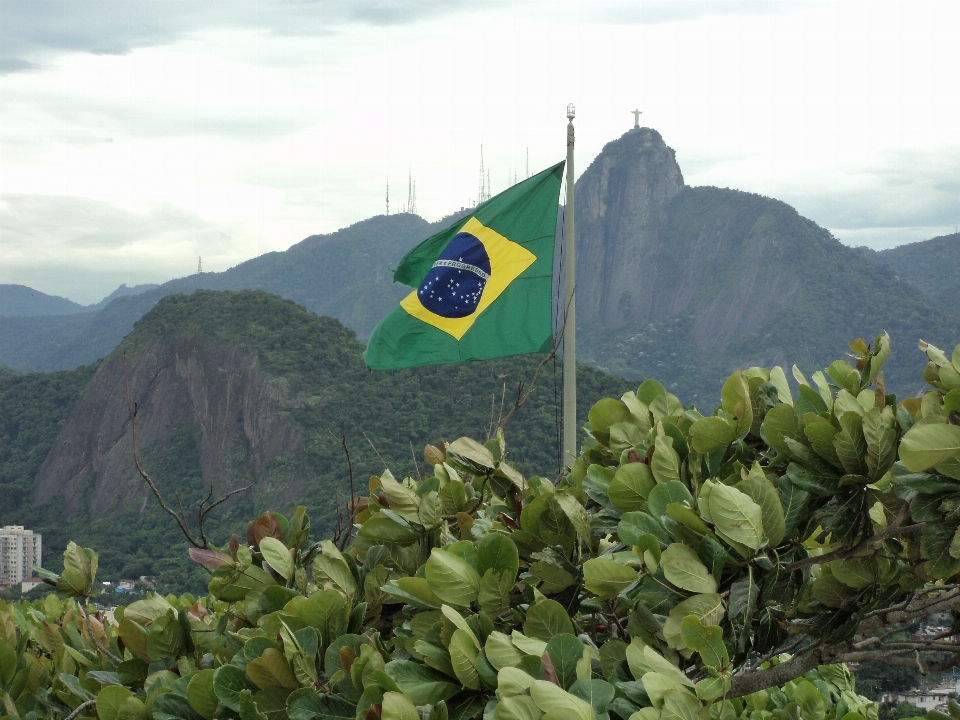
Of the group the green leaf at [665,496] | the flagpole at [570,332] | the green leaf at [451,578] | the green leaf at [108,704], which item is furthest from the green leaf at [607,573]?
the flagpole at [570,332]

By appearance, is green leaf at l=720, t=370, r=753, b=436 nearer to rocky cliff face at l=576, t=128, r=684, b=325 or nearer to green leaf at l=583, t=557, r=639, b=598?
green leaf at l=583, t=557, r=639, b=598

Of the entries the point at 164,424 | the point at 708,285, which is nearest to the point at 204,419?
the point at 164,424

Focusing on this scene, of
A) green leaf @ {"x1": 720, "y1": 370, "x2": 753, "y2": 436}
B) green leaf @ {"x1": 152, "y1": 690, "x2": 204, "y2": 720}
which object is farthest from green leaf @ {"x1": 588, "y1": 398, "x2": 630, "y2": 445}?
green leaf @ {"x1": 152, "y1": 690, "x2": 204, "y2": 720}

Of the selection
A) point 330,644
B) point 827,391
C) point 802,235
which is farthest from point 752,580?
point 802,235

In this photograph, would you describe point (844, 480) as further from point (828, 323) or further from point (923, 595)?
point (828, 323)

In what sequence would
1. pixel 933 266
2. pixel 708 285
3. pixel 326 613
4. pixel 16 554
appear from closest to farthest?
pixel 326 613 → pixel 16 554 → pixel 933 266 → pixel 708 285

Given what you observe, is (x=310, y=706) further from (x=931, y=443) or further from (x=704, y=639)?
(x=931, y=443)
